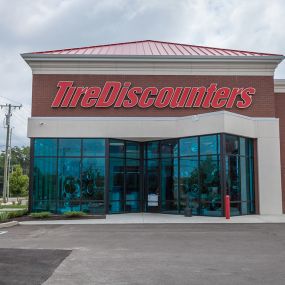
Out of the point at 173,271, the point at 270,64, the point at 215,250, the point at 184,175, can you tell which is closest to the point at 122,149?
the point at 184,175

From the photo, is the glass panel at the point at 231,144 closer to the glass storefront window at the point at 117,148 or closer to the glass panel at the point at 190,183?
the glass panel at the point at 190,183

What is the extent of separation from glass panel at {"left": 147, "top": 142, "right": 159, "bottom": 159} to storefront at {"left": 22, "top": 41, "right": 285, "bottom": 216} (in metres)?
0.06

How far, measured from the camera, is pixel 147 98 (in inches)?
915

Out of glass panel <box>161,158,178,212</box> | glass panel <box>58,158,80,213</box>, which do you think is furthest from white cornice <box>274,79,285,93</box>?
glass panel <box>58,158,80,213</box>

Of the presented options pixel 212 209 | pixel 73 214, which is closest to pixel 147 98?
pixel 212 209

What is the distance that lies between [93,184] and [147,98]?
5711 mm

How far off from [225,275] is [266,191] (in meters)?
15.2

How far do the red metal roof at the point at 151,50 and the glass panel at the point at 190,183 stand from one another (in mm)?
6934

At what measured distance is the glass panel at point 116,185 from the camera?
2283 centimetres

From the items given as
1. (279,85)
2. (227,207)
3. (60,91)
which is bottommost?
(227,207)

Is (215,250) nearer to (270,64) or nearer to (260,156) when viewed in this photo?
(260,156)

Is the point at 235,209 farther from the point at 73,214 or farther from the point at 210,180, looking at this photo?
the point at 73,214

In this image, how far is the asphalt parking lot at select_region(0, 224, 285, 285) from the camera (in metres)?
7.79

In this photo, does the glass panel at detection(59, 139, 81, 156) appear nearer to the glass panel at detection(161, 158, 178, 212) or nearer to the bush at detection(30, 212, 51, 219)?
the bush at detection(30, 212, 51, 219)
